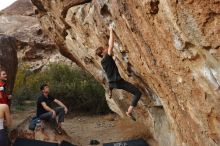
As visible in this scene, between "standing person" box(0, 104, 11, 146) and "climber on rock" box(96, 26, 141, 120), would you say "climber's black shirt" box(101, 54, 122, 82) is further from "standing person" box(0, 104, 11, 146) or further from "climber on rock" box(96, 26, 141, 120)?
"standing person" box(0, 104, 11, 146)

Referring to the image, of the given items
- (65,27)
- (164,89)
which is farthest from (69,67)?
(164,89)

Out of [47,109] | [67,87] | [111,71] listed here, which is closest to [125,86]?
[111,71]

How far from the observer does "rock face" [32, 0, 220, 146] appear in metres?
6.43

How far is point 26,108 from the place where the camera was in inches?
861

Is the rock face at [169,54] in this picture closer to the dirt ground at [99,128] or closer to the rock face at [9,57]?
the dirt ground at [99,128]

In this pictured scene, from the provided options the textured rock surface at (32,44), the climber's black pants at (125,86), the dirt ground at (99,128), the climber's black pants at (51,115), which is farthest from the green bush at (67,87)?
the climber's black pants at (125,86)

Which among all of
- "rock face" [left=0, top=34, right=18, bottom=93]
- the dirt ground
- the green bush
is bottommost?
the dirt ground

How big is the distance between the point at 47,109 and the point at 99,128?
5.22 meters

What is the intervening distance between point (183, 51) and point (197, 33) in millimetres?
694

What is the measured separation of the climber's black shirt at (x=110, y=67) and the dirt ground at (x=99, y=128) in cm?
423

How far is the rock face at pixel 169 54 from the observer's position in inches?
253

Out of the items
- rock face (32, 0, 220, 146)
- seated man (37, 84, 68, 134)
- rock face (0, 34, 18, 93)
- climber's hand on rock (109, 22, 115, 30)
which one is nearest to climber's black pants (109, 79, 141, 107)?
rock face (32, 0, 220, 146)

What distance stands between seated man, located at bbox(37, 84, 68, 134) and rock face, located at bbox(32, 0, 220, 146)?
1.76 meters

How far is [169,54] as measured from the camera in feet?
25.1
